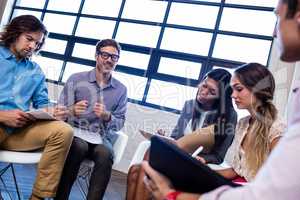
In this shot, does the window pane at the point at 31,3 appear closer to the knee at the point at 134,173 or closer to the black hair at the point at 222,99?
the black hair at the point at 222,99

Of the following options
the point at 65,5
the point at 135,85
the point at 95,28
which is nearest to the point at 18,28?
the point at 135,85

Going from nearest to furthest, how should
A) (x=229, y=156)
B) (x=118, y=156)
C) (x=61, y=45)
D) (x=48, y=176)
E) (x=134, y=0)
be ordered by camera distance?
(x=48, y=176) → (x=118, y=156) → (x=229, y=156) → (x=134, y=0) → (x=61, y=45)

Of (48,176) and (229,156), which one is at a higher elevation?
(229,156)

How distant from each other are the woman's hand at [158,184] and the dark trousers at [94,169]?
1.27 meters

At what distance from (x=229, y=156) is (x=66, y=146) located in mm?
2113

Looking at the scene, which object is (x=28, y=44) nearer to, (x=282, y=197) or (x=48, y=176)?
(x=48, y=176)

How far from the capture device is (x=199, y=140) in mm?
2031

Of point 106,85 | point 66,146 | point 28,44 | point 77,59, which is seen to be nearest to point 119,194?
point 106,85

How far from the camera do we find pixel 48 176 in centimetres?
177


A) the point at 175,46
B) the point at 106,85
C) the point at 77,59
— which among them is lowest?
the point at 106,85

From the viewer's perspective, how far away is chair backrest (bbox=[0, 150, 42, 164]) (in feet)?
5.62

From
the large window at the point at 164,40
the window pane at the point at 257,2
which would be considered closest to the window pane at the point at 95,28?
the large window at the point at 164,40

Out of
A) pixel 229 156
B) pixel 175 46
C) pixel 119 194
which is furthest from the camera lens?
pixel 175 46

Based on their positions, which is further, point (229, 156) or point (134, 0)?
point (134, 0)
